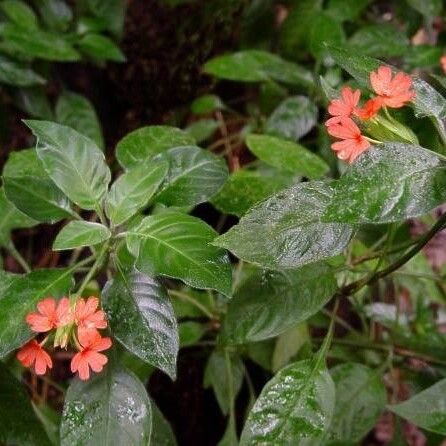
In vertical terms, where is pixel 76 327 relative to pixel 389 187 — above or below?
below

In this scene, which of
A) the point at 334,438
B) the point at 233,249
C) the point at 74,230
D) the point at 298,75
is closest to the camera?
the point at 233,249

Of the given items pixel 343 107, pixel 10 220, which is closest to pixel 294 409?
pixel 343 107

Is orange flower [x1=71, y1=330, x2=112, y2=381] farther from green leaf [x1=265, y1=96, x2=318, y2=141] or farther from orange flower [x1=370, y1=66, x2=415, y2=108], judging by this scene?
green leaf [x1=265, y1=96, x2=318, y2=141]

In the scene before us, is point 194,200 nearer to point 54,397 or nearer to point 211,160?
point 211,160

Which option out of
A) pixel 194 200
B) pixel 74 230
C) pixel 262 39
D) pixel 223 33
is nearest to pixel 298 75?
pixel 262 39

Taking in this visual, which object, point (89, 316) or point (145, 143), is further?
point (145, 143)

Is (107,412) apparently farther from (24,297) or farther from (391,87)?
(391,87)

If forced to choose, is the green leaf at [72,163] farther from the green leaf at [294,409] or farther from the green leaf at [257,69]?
the green leaf at [257,69]
